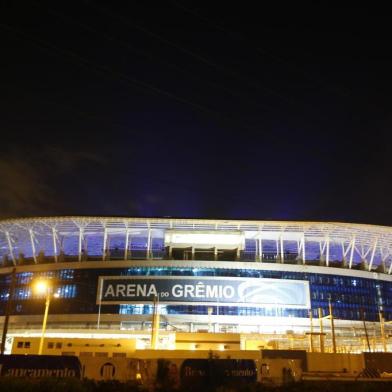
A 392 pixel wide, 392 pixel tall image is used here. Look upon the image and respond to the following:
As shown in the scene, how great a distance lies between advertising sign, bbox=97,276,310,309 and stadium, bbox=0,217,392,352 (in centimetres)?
17

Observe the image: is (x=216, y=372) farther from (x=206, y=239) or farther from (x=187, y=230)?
(x=206, y=239)

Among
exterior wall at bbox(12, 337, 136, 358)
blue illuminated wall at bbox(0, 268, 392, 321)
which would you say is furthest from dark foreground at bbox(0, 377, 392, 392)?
blue illuminated wall at bbox(0, 268, 392, 321)

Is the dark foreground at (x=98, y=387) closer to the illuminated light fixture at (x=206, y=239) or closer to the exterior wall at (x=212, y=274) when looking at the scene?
the exterior wall at (x=212, y=274)

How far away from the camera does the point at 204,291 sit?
252 feet

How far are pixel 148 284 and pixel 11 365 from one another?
5732cm

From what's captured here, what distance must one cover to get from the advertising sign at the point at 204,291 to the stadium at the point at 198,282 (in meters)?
0.17

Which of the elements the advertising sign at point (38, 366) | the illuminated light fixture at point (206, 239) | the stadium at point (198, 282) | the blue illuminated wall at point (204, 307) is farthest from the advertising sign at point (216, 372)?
the illuminated light fixture at point (206, 239)

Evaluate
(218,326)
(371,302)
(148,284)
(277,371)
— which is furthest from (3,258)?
(277,371)

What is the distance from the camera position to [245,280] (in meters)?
77.6

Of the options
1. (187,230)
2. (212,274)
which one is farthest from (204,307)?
(187,230)

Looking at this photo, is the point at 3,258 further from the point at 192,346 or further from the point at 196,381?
the point at 196,381

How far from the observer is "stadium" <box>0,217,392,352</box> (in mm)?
76812

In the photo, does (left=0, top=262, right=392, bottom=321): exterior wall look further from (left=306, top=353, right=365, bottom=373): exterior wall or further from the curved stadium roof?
(left=306, top=353, right=365, bottom=373): exterior wall

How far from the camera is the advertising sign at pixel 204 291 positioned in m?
76.6
